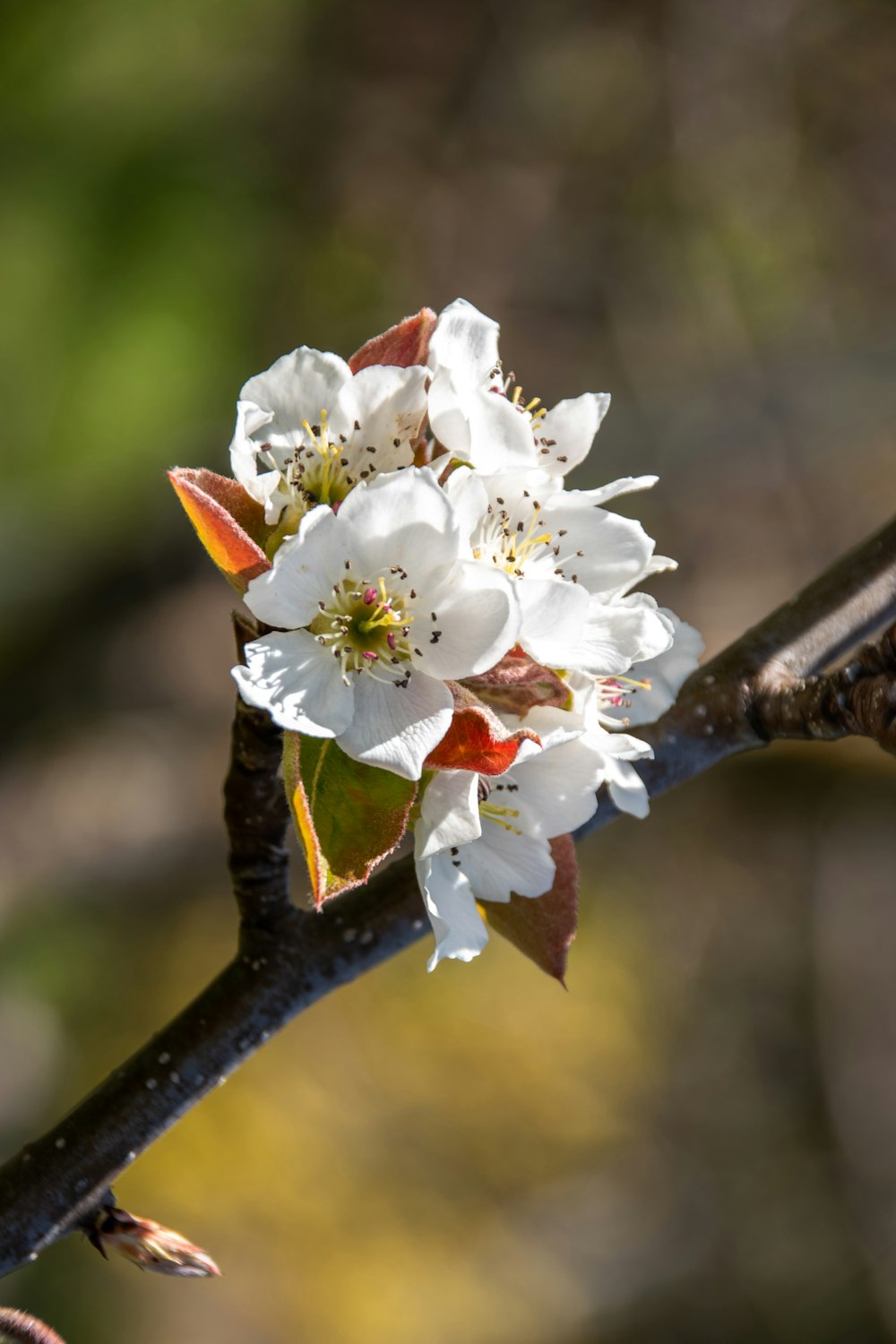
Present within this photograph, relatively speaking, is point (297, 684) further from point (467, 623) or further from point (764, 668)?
point (764, 668)

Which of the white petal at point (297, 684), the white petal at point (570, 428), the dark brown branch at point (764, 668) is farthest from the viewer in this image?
the dark brown branch at point (764, 668)

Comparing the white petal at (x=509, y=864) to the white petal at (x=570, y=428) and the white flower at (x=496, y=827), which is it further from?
the white petal at (x=570, y=428)

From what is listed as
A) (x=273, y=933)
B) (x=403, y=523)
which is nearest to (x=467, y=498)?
(x=403, y=523)

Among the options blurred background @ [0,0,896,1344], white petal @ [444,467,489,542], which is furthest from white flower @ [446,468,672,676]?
blurred background @ [0,0,896,1344]

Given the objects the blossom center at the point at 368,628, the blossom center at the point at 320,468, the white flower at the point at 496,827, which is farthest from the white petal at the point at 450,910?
the blossom center at the point at 320,468

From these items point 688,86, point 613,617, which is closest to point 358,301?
point 688,86

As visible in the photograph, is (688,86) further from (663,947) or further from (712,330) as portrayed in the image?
(663,947)
